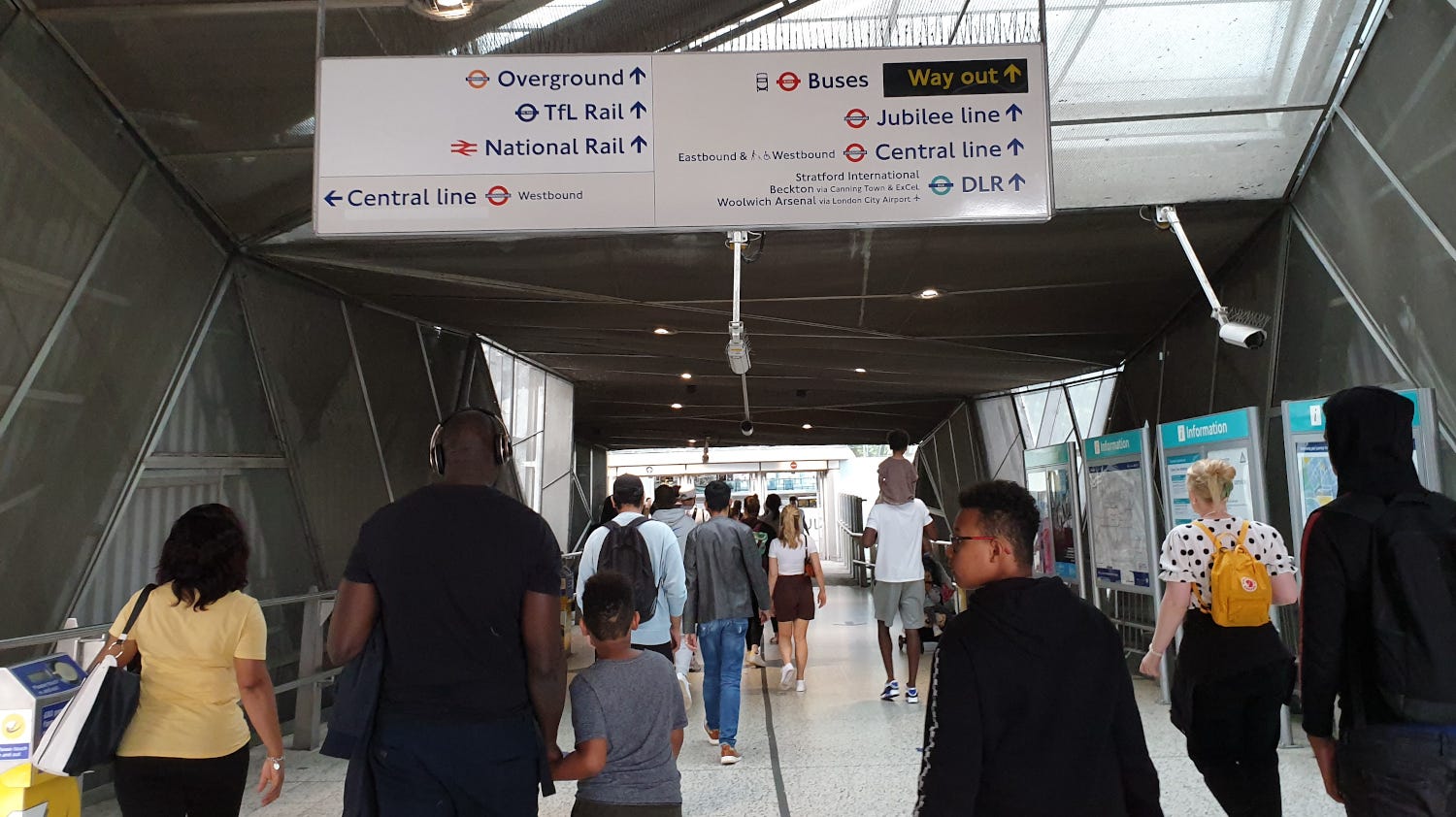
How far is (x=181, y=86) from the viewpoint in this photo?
5.45 metres

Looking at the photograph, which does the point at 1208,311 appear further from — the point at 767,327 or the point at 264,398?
the point at 264,398

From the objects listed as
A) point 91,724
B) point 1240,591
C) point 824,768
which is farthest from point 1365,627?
point 824,768

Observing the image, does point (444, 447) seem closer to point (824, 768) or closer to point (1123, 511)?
point (824, 768)

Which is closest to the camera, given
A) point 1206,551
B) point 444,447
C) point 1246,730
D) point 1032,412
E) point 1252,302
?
point 444,447

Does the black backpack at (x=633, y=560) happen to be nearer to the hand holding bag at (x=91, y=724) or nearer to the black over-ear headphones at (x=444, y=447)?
the black over-ear headphones at (x=444, y=447)

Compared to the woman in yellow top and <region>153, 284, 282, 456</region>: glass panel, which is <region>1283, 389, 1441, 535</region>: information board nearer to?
the woman in yellow top

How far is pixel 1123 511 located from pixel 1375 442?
18.5 feet

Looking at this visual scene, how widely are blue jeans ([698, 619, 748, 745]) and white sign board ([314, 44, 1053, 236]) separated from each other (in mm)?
2937

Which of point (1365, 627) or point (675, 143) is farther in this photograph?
point (675, 143)

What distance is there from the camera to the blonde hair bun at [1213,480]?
391 cm

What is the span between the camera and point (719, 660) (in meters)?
6.20

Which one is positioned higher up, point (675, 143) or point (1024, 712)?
point (675, 143)

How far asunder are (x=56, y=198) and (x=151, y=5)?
119 centimetres

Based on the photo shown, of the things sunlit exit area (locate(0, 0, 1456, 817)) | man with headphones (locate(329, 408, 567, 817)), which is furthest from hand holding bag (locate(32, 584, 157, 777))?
man with headphones (locate(329, 408, 567, 817))
